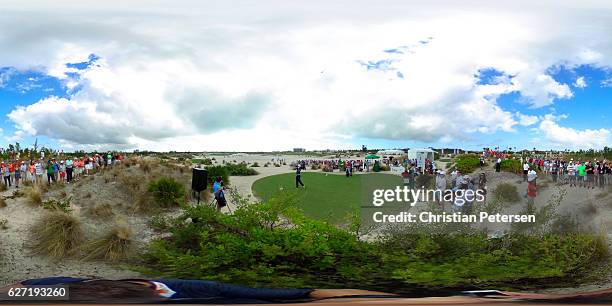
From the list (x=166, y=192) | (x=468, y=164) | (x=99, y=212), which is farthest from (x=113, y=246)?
(x=468, y=164)

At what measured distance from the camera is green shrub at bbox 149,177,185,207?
18.6m

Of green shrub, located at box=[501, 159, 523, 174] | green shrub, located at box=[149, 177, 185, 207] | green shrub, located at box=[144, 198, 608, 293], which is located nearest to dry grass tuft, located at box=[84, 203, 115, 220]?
green shrub, located at box=[149, 177, 185, 207]

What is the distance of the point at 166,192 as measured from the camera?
62.3ft

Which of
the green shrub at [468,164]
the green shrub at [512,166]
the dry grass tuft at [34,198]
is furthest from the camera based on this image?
the green shrub at [468,164]

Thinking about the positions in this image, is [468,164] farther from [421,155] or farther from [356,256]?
[356,256]

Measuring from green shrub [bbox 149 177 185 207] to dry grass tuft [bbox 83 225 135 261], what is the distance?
746cm

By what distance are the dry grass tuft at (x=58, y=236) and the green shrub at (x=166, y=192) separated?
6773mm

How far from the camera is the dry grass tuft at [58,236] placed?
1107 cm

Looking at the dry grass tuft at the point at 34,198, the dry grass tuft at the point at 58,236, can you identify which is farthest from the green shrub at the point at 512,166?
the dry grass tuft at the point at 58,236

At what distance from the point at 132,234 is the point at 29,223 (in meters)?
5.10

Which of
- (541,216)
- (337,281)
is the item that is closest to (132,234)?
(337,281)

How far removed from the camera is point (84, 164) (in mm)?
30578

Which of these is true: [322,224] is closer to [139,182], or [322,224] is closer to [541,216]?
[541,216]

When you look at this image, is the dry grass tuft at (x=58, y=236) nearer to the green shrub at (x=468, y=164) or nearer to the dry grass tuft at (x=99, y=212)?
the dry grass tuft at (x=99, y=212)
